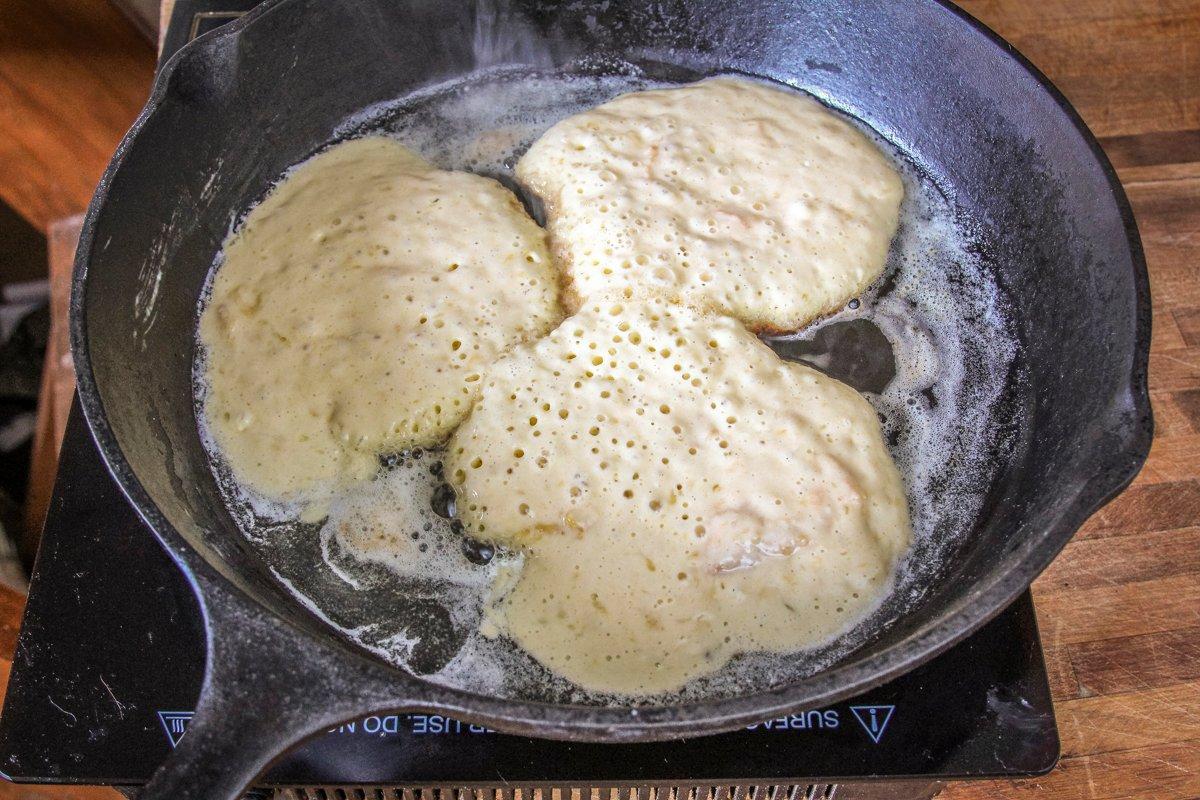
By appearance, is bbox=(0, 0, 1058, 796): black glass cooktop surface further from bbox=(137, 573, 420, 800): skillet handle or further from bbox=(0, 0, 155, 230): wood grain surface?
bbox=(0, 0, 155, 230): wood grain surface

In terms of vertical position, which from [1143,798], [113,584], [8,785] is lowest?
[1143,798]

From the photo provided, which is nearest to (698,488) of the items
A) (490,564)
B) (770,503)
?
(770,503)

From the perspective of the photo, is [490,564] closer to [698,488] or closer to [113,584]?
[698,488]

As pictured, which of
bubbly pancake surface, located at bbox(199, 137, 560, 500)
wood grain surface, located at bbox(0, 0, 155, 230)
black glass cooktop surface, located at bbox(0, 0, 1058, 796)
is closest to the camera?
black glass cooktop surface, located at bbox(0, 0, 1058, 796)

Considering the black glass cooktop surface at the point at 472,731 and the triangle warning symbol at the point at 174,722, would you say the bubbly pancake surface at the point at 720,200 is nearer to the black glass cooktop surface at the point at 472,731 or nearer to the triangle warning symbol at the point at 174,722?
the black glass cooktop surface at the point at 472,731

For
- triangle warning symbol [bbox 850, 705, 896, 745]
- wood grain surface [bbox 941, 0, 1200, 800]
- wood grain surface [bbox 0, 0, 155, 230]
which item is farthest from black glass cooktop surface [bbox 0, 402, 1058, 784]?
wood grain surface [bbox 0, 0, 155, 230]

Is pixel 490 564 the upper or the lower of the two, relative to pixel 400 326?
lower
